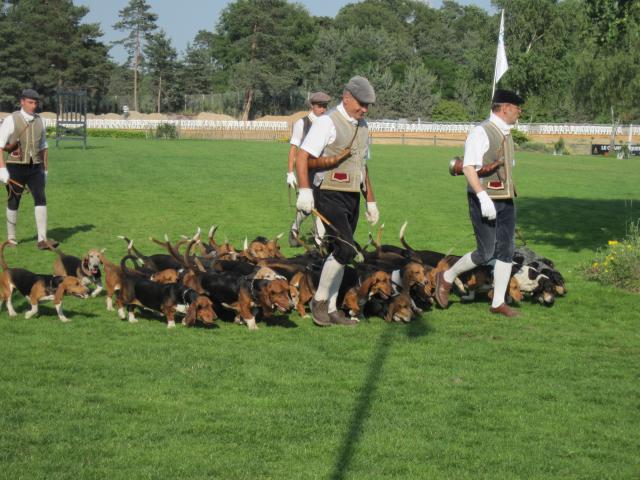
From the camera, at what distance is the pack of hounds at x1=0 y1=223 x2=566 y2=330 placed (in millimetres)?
8336

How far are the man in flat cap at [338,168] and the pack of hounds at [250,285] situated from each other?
37cm

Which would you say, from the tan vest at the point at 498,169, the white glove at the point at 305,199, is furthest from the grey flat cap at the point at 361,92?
the tan vest at the point at 498,169

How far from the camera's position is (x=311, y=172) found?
8414mm

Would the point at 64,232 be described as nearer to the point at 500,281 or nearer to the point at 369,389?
the point at 500,281

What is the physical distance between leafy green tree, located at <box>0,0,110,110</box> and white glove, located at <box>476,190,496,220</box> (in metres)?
72.1

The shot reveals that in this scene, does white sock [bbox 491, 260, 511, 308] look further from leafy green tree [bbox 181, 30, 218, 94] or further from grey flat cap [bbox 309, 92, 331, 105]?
leafy green tree [bbox 181, 30, 218, 94]

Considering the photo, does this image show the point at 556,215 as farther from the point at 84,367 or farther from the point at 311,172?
the point at 84,367

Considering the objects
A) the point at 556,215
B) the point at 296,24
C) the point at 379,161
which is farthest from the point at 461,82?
the point at 556,215

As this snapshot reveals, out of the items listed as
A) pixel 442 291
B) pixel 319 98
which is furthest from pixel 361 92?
pixel 319 98

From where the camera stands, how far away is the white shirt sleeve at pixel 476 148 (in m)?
8.60

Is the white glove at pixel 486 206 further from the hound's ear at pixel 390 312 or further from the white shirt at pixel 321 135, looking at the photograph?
the white shirt at pixel 321 135

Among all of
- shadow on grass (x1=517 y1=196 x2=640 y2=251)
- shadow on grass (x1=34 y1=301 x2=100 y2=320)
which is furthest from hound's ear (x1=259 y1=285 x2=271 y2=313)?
shadow on grass (x1=517 y1=196 x2=640 y2=251)

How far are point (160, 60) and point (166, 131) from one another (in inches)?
1213

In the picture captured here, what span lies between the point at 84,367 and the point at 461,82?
85760 mm
